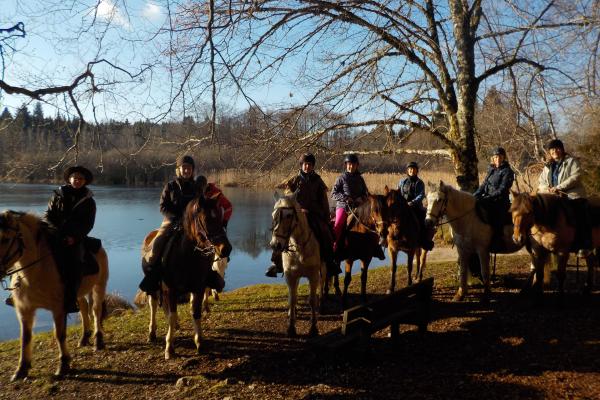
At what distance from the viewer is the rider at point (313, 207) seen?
6.19m

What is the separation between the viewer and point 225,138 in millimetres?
6828

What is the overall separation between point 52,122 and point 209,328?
3.75 meters

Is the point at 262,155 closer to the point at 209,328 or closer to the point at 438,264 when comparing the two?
the point at 209,328

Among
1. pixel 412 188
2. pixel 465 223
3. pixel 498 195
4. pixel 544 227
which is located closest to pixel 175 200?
pixel 465 223

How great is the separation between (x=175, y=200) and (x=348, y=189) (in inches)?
123

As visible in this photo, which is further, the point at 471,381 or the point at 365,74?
the point at 365,74

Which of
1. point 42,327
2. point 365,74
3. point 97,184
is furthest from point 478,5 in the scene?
point 97,184

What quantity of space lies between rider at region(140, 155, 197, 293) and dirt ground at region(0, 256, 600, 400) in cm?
109

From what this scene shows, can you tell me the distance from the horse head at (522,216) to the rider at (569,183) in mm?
946

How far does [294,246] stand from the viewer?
5598mm

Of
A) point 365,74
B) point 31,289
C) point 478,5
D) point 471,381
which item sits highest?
point 478,5

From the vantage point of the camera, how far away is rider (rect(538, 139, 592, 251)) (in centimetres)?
→ 651

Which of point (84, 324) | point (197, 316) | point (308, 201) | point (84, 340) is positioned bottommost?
point (84, 340)

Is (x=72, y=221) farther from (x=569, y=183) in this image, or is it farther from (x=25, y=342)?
(x=569, y=183)
